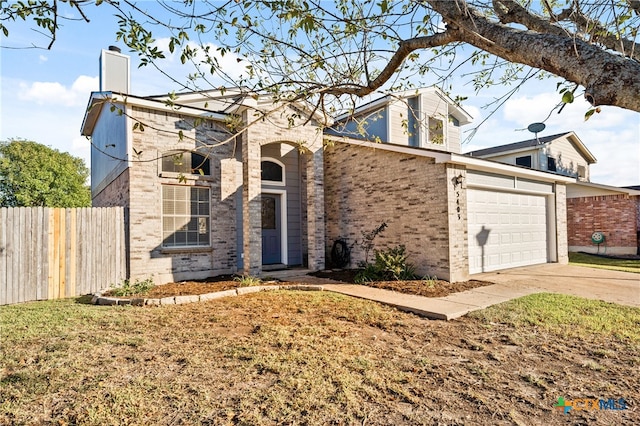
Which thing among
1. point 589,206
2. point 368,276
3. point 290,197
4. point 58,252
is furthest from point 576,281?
point 58,252

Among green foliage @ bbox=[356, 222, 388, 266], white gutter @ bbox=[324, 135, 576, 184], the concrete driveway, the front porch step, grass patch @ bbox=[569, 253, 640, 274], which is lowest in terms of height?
grass patch @ bbox=[569, 253, 640, 274]

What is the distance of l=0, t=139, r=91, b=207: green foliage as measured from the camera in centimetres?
2519

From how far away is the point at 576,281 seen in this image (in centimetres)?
879

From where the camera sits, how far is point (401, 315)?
5938 millimetres

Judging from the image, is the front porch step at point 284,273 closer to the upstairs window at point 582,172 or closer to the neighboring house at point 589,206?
the neighboring house at point 589,206

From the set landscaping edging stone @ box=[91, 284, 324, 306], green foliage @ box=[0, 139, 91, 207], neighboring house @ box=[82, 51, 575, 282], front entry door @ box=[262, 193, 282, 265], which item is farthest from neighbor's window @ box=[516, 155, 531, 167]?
green foliage @ box=[0, 139, 91, 207]

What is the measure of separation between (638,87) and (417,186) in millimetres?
7609

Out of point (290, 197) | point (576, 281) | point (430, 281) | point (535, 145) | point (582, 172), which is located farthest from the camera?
point (582, 172)

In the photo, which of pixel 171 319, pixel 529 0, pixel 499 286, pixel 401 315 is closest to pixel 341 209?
pixel 499 286

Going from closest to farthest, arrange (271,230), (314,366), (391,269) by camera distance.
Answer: (314,366), (391,269), (271,230)

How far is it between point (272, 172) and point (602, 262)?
1291cm

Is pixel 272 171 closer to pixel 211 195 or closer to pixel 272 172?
pixel 272 172

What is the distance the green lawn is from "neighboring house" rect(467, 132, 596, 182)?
15657 mm

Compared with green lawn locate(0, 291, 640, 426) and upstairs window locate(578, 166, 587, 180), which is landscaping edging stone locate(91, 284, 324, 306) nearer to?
green lawn locate(0, 291, 640, 426)
